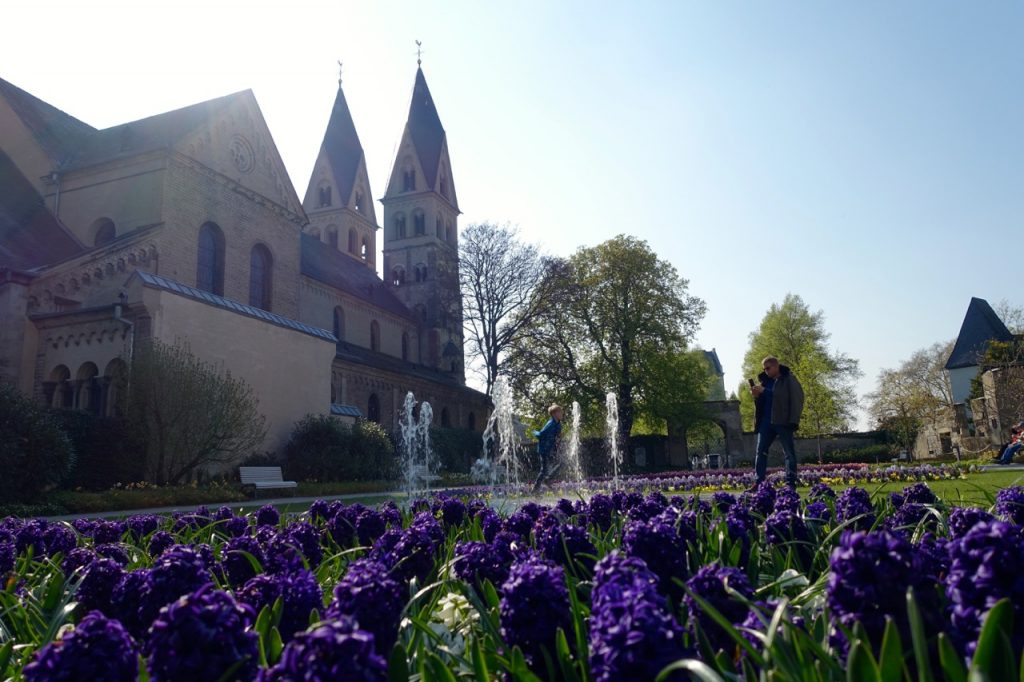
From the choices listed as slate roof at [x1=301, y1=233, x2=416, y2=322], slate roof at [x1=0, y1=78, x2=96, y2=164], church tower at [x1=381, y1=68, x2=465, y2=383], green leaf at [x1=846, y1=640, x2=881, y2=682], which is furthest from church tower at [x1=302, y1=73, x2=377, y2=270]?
green leaf at [x1=846, y1=640, x2=881, y2=682]

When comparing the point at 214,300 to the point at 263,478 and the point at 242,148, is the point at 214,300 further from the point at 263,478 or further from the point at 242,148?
the point at 242,148

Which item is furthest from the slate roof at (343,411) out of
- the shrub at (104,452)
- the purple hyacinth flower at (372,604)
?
the purple hyacinth flower at (372,604)

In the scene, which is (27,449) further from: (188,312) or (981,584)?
(981,584)

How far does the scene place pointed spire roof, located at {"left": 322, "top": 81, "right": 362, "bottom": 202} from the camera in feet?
172

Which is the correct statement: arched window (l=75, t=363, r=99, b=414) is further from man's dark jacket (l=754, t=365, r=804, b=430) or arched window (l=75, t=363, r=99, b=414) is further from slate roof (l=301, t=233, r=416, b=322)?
slate roof (l=301, t=233, r=416, b=322)

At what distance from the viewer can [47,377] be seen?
18984mm

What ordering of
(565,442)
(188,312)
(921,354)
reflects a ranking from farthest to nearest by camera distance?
(921,354) → (565,442) → (188,312)

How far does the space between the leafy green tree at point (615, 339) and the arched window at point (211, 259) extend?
16471 mm

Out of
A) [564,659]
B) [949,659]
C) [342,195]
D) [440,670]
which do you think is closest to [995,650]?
[949,659]

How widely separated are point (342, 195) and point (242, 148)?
81.1 ft

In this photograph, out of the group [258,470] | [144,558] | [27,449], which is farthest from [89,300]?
[144,558]

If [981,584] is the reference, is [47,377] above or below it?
above

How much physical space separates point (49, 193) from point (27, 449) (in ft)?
53.7

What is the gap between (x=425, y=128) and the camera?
53.9 m
